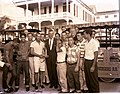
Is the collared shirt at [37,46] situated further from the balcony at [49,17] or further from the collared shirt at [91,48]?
the collared shirt at [91,48]

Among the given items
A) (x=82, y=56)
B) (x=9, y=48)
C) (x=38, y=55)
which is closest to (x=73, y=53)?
(x=82, y=56)

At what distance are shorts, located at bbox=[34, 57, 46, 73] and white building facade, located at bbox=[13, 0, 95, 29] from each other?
1.75ft

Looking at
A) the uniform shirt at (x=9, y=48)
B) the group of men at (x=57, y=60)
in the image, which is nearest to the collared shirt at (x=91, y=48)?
the group of men at (x=57, y=60)

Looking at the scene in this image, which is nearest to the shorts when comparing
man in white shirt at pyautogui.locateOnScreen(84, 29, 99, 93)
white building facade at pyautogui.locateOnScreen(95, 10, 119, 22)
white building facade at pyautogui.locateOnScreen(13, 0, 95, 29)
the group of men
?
the group of men

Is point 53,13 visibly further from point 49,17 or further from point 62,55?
point 62,55

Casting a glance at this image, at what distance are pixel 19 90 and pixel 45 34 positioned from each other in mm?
1003

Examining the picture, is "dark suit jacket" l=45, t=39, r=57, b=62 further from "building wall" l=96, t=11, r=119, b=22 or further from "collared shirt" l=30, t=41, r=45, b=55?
"building wall" l=96, t=11, r=119, b=22

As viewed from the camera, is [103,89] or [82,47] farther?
[103,89]

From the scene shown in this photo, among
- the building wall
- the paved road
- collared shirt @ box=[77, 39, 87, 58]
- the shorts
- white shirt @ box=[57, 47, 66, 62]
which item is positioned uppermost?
the building wall

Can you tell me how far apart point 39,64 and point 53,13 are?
2.80 ft

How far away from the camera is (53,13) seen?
4074 millimetres

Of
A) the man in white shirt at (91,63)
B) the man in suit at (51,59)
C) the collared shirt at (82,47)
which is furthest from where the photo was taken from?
the man in suit at (51,59)

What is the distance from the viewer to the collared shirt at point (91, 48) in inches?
142

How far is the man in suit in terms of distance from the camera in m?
4.05
